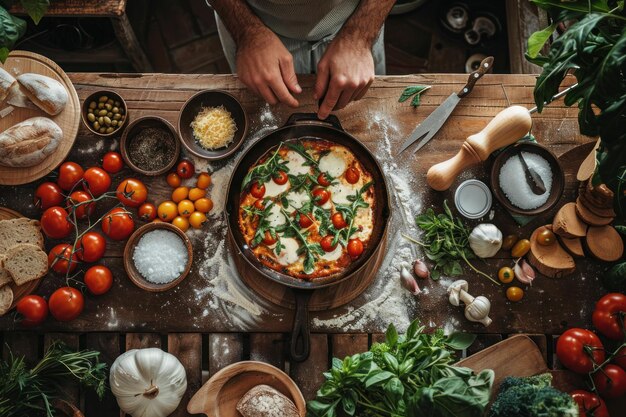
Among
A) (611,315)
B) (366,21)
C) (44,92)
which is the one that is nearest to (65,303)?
(44,92)

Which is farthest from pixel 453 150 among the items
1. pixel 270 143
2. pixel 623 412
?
pixel 623 412

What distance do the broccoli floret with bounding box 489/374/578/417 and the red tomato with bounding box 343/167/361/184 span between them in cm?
109

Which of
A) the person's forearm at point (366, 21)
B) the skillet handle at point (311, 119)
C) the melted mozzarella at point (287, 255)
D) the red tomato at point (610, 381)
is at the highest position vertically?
the person's forearm at point (366, 21)

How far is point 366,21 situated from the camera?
2.43 meters

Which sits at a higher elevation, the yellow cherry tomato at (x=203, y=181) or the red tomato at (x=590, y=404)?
the yellow cherry tomato at (x=203, y=181)

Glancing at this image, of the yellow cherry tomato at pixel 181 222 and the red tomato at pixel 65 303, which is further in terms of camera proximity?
the yellow cherry tomato at pixel 181 222

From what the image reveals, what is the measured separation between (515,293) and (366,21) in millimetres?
1417

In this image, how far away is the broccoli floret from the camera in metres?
1.82

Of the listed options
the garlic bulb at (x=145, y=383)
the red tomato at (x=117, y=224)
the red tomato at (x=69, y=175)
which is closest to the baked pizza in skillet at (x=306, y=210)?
the red tomato at (x=117, y=224)

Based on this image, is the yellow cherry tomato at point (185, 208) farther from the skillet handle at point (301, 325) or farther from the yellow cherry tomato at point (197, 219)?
the skillet handle at point (301, 325)

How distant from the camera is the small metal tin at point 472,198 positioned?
98.0 inches

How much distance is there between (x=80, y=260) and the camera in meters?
2.45

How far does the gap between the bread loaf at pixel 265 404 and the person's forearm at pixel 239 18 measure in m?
1.54

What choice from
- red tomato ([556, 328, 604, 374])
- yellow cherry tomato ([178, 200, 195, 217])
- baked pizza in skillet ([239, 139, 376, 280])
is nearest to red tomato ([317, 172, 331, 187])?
baked pizza in skillet ([239, 139, 376, 280])
